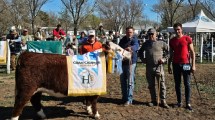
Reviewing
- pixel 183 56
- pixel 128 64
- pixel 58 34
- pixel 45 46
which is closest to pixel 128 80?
pixel 128 64

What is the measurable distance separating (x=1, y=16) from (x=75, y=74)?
134 feet

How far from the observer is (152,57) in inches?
336

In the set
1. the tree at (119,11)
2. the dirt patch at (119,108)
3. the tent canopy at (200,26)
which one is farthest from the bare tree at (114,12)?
the dirt patch at (119,108)

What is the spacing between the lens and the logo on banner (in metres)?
7.38

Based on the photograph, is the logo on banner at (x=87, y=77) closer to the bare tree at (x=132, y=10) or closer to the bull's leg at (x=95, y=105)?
the bull's leg at (x=95, y=105)

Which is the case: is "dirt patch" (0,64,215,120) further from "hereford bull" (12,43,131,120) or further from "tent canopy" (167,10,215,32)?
"tent canopy" (167,10,215,32)

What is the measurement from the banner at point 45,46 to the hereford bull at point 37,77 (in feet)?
28.3

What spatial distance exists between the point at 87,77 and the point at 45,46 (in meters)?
8.80

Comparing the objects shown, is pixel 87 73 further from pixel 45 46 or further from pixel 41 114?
pixel 45 46

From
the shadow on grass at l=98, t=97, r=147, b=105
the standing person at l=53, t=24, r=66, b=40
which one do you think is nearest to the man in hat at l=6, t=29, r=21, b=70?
the standing person at l=53, t=24, r=66, b=40

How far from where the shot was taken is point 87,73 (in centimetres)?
740

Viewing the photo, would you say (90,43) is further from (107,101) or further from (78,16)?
(78,16)

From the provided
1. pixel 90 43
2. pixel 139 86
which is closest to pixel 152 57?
pixel 90 43

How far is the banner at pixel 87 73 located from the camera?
7.30 m
